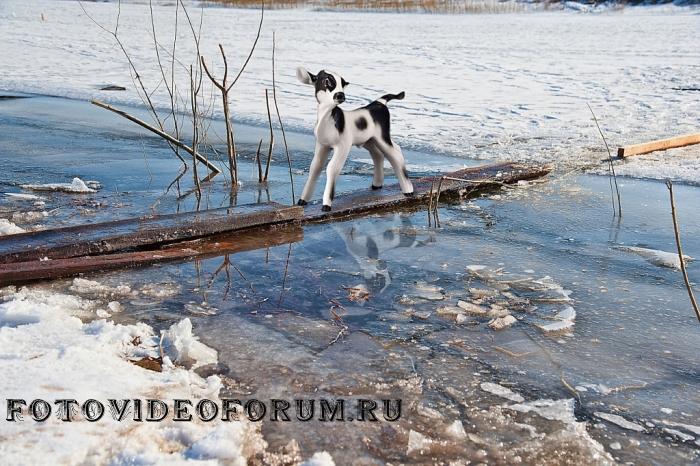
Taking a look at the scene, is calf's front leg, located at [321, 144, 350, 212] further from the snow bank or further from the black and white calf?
the snow bank

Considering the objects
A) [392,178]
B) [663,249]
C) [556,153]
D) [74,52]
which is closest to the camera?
[663,249]

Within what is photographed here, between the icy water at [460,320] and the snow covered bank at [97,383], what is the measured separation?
0.13m

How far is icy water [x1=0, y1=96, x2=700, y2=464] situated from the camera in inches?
88.8

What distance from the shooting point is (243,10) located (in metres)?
30.0

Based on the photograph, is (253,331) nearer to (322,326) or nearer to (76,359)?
(322,326)

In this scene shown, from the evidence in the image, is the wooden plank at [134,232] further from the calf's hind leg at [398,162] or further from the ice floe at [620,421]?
the ice floe at [620,421]

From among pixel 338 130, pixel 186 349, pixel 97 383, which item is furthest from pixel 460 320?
pixel 338 130

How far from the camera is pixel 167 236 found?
13.2ft

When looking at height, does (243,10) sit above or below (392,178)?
above

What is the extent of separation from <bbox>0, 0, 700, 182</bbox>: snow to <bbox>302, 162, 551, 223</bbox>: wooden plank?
3.35 feet

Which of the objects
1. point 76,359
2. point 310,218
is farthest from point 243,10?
point 76,359

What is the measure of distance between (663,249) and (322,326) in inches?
85.0

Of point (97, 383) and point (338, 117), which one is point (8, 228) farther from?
point (97, 383)

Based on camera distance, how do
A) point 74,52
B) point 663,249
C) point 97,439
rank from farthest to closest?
point 74,52 < point 663,249 < point 97,439
